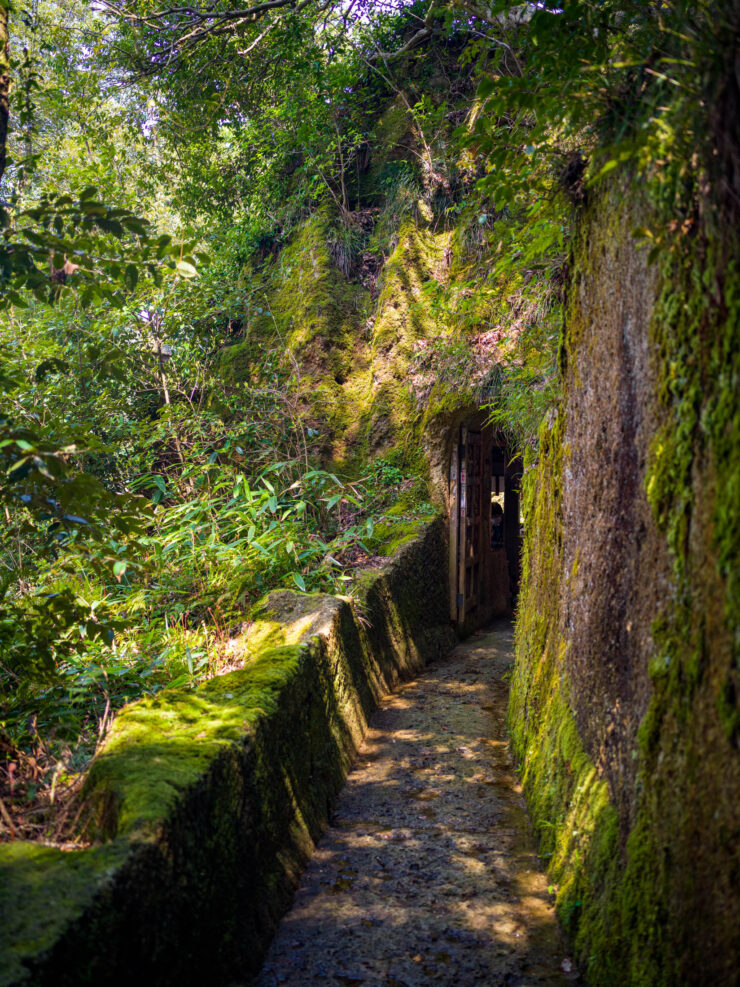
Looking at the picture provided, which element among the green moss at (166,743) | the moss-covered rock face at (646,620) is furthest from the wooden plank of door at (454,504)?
the green moss at (166,743)

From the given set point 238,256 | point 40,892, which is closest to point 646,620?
point 40,892

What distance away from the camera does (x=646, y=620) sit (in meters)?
2.67

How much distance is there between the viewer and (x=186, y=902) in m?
2.51

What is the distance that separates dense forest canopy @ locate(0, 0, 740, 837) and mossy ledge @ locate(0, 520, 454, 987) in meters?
0.44

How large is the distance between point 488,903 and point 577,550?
6.04 ft

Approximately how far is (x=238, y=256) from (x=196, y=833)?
35.4ft

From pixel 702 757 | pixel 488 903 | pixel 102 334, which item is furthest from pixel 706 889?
pixel 102 334

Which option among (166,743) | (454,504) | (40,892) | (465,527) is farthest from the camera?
(465,527)

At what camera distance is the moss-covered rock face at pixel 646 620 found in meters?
2.02

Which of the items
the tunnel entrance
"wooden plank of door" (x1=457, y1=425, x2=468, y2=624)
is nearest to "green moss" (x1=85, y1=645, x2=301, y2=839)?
"wooden plank of door" (x1=457, y1=425, x2=468, y2=624)

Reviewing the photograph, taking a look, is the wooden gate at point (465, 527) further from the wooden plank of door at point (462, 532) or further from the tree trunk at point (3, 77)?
the tree trunk at point (3, 77)

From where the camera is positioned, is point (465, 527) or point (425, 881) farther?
point (465, 527)

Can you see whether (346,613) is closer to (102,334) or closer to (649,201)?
(649,201)

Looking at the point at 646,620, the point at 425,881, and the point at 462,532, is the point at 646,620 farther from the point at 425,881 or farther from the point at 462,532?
the point at 462,532
